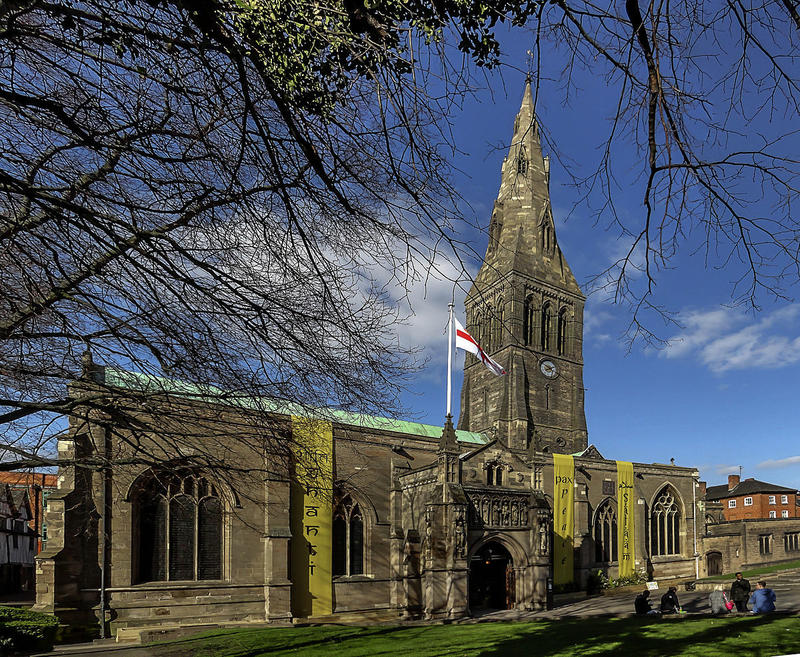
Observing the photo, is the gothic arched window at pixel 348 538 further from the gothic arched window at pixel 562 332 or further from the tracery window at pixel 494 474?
the gothic arched window at pixel 562 332

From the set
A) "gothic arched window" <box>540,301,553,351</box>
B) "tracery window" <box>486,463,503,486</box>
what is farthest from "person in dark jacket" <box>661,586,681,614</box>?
"gothic arched window" <box>540,301,553,351</box>

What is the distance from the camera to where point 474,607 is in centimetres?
2606


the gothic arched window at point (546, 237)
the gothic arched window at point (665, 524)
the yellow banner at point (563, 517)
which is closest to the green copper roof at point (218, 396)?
the yellow banner at point (563, 517)

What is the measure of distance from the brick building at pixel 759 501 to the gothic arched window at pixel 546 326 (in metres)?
29.5

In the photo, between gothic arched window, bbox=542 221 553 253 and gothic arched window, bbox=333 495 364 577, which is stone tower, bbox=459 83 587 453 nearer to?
gothic arched window, bbox=542 221 553 253

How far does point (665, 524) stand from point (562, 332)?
1489 cm

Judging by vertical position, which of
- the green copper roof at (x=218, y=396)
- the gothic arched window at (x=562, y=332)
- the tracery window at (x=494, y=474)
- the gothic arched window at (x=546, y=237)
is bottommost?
the tracery window at (x=494, y=474)

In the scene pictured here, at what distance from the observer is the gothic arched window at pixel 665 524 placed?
37062 mm

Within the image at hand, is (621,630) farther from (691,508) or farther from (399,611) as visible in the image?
(691,508)

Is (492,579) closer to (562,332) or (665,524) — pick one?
(665,524)

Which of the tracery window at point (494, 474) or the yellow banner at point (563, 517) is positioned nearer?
the tracery window at point (494, 474)

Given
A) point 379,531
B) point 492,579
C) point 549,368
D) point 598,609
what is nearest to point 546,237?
point 549,368

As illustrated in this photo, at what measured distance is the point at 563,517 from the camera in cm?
3138

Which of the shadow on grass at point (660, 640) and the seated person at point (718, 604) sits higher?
the shadow on grass at point (660, 640)
